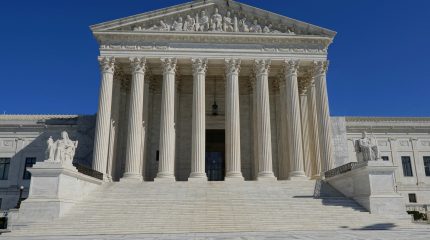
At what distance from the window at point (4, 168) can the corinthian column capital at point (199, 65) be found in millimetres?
22145

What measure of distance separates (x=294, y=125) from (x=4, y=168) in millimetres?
29700

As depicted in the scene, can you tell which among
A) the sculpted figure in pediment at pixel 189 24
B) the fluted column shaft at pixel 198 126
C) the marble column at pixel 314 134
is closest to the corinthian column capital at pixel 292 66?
the marble column at pixel 314 134

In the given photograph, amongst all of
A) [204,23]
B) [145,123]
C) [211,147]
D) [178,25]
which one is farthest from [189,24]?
[211,147]

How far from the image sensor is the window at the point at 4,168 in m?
37.6

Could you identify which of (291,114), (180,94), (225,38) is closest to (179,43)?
(225,38)

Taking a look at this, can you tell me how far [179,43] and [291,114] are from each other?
11995mm

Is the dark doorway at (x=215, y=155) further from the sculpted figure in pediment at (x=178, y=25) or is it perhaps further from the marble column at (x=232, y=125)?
the sculpted figure in pediment at (x=178, y=25)

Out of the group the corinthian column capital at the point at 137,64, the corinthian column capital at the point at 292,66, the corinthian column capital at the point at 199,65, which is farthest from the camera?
the corinthian column capital at the point at 292,66

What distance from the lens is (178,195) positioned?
25375mm

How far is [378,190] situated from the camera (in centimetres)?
2192

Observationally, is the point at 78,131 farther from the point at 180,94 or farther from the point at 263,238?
the point at 263,238

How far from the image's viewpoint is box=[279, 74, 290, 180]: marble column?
34781mm

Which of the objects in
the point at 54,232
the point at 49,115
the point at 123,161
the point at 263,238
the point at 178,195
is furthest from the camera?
the point at 49,115

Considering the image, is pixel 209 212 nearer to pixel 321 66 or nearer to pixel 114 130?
pixel 114 130
